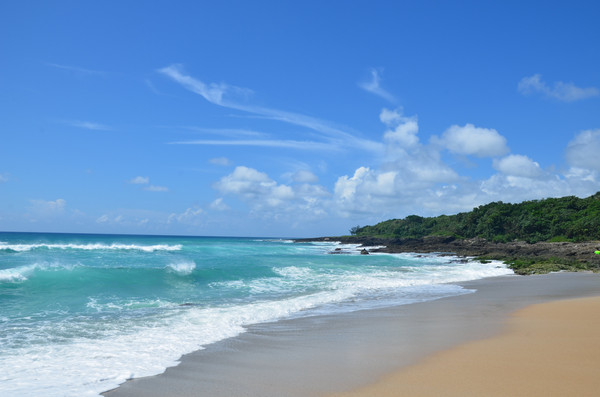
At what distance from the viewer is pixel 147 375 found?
18.8 feet

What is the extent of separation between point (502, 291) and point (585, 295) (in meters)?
2.63

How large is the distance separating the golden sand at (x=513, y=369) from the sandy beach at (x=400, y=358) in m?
0.01

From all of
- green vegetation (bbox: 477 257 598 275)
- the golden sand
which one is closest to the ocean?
the golden sand

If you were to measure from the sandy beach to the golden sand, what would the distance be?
13mm

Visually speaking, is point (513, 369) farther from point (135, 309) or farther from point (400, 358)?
point (135, 309)

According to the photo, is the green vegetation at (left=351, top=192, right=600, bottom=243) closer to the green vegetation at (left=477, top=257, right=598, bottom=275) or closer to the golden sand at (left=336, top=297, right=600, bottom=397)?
the green vegetation at (left=477, top=257, right=598, bottom=275)

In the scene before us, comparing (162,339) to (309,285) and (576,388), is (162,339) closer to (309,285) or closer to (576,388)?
(576,388)

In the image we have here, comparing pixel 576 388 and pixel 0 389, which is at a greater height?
pixel 576 388

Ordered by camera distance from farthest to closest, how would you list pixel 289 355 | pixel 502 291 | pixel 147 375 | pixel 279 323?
1. pixel 502 291
2. pixel 279 323
3. pixel 289 355
4. pixel 147 375

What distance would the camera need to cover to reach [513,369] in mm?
5594

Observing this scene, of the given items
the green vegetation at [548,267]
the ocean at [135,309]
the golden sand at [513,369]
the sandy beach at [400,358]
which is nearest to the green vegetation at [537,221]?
the green vegetation at [548,267]

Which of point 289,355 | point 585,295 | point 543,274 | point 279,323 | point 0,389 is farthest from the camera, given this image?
point 543,274

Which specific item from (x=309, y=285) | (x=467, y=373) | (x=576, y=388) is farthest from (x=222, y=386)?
(x=309, y=285)

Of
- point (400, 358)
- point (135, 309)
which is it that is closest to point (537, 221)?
point (135, 309)
